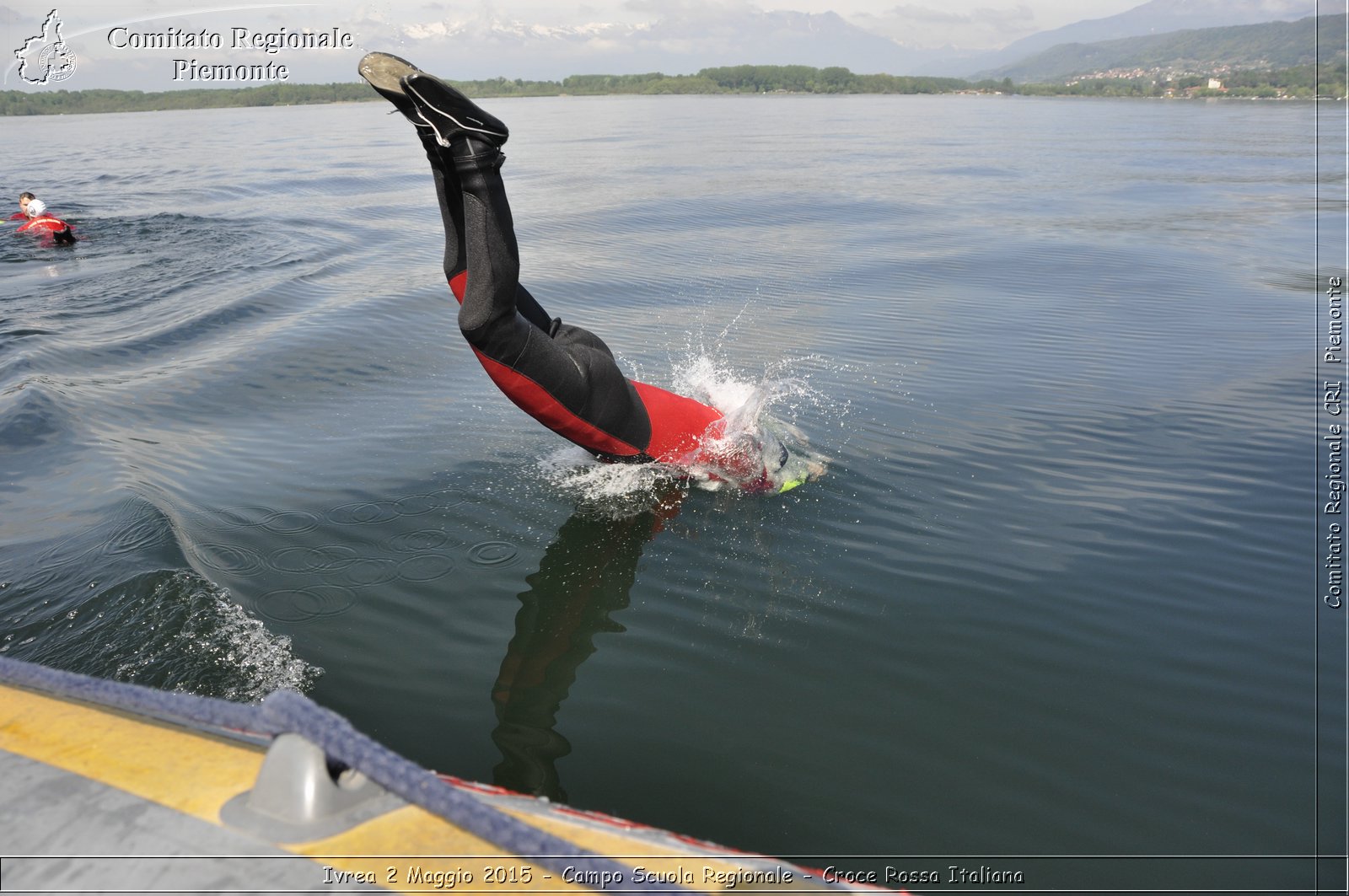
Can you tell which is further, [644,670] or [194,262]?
[194,262]

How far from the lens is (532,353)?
4758mm

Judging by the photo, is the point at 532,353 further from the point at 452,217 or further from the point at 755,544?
the point at 755,544

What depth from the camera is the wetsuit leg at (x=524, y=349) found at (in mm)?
4328

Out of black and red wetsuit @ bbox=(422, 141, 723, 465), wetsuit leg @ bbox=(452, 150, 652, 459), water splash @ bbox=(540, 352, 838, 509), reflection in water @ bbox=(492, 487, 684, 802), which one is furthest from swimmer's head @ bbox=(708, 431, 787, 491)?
wetsuit leg @ bbox=(452, 150, 652, 459)

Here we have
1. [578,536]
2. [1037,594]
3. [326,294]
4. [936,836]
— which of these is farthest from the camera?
[326,294]

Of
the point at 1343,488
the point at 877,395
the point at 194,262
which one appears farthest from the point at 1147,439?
the point at 194,262

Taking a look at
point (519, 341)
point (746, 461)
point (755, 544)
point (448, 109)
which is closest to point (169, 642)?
point (519, 341)

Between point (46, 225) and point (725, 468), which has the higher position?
point (46, 225)

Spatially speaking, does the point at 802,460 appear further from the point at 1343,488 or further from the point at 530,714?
the point at 1343,488

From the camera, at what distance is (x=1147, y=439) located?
6945mm

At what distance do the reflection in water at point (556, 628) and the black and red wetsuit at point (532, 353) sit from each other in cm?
52

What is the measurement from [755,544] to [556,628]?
57.0 inches

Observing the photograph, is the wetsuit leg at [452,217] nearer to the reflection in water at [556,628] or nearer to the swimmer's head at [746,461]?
the reflection in water at [556,628]

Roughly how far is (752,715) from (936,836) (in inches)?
36.6
